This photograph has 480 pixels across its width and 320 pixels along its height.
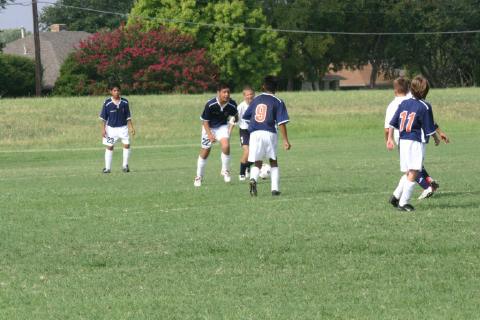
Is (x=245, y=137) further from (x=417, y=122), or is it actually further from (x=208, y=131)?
(x=417, y=122)

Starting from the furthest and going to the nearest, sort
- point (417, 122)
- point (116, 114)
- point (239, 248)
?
1. point (116, 114)
2. point (417, 122)
3. point (239, 248)

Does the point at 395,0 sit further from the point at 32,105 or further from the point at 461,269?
the point at 461,269

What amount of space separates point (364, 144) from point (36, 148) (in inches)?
573

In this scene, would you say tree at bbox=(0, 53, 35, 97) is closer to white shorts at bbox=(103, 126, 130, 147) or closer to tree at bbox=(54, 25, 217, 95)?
tree at bbox=(54, 25, 217, 95)

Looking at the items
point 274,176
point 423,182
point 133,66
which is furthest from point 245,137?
point 133,66

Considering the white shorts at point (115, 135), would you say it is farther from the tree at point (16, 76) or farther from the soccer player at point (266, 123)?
the tree at point (16, 76)

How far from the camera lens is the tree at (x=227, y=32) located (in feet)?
303

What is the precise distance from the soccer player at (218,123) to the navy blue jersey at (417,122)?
6.49 meters

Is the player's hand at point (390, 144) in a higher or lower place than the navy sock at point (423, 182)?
higher

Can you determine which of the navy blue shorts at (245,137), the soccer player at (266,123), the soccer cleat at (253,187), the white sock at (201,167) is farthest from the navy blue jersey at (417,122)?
the navy blue shorts at (245,137)

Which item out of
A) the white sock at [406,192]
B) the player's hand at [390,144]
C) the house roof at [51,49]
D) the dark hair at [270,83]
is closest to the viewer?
the white sock at [406,192]

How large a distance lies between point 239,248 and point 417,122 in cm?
396

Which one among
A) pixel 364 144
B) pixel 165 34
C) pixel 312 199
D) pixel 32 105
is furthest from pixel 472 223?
pixel 165 34

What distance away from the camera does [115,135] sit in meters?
25.3
